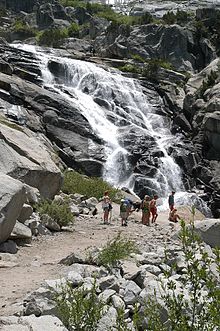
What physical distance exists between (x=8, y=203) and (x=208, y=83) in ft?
134

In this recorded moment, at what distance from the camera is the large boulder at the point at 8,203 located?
1045 cm

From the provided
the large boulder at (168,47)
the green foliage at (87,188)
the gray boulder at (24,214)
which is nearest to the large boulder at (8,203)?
the gray boulder at (24,214)

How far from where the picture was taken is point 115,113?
4150cm

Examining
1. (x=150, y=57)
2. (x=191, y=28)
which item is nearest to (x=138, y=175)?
(x=150, y=57)

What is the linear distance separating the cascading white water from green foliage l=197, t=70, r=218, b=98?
561cm

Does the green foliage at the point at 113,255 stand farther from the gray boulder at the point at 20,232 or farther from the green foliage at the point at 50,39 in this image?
the green foliage at the point at 50,39

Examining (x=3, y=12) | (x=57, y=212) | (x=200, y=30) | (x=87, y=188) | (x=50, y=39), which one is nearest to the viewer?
(x=57, y=212)

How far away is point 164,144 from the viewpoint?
39281 millimetres

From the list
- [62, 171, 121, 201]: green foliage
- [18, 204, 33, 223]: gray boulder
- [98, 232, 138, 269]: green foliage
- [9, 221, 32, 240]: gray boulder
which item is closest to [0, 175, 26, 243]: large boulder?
[9, 221, 32, 240]: gray boulder

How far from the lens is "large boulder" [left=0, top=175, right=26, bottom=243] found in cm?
1045

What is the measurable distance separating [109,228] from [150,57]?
2073 inches

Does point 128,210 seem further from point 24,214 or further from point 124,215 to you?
point 24,214

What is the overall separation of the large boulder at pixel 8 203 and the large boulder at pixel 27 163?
3622mm

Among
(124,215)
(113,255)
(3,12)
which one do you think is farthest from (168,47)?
(113,255)
